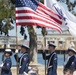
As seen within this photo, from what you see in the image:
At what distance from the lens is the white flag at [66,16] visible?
481 inches

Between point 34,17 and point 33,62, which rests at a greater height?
point 34,17

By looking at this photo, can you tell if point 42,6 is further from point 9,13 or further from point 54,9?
point 9,13

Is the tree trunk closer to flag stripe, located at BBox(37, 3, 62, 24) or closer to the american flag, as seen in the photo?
the american flag

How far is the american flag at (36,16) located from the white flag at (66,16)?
0.13 metres

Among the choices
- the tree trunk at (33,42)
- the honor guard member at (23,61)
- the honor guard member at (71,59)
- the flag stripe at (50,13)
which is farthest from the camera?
the tree trunk at (33,42)

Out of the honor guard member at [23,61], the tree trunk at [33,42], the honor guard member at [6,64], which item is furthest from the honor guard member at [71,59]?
the tree trunk at [33,42]

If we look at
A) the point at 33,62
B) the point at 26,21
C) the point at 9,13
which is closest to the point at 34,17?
the point at 26,21

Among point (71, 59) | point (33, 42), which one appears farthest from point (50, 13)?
point (33, 42)

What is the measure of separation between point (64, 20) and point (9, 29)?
11.6 meters

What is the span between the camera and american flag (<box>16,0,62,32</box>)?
41.0ft

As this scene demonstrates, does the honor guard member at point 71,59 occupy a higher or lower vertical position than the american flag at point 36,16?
lower

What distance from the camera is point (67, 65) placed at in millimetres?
11727

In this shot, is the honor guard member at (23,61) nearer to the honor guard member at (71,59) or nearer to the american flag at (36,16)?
the american flag at (36,16)

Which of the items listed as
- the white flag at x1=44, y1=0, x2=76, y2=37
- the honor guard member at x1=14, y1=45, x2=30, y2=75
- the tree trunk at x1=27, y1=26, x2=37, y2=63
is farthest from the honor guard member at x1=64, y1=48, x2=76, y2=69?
the tree trunk at x1=27, y1=26, x2=37, y2=63
